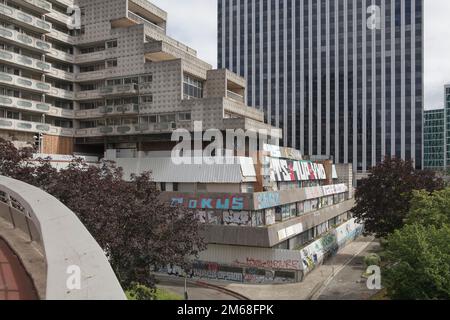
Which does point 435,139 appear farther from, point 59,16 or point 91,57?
point 59,16

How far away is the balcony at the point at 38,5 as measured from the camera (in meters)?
52.6

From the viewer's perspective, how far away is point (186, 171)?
46906 mm

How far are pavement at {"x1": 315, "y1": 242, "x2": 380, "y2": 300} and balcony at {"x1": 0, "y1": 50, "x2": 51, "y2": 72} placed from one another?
4454cm

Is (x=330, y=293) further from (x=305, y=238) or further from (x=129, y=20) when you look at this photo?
(x=129, y=20)

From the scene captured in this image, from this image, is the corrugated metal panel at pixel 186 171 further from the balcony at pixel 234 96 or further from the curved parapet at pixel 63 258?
→ the curved parapet at pixel 63 258

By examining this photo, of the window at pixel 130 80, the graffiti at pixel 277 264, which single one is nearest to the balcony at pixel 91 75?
the window at pixel 130 80

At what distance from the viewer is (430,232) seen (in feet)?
92.9

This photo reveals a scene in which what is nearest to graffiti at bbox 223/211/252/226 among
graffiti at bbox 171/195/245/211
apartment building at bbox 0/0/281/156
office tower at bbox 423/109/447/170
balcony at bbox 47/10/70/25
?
graffiti at bbox 171/195/245/211

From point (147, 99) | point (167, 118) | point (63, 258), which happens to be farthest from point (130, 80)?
point (63, 258)

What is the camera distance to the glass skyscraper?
122 meters

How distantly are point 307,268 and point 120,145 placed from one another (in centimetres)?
3208

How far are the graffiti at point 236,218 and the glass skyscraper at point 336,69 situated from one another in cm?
9238

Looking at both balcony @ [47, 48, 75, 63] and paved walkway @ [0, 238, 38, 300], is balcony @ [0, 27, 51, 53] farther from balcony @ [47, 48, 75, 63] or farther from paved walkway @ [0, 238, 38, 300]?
paved walkway @ [0, 238, 38, 300]
